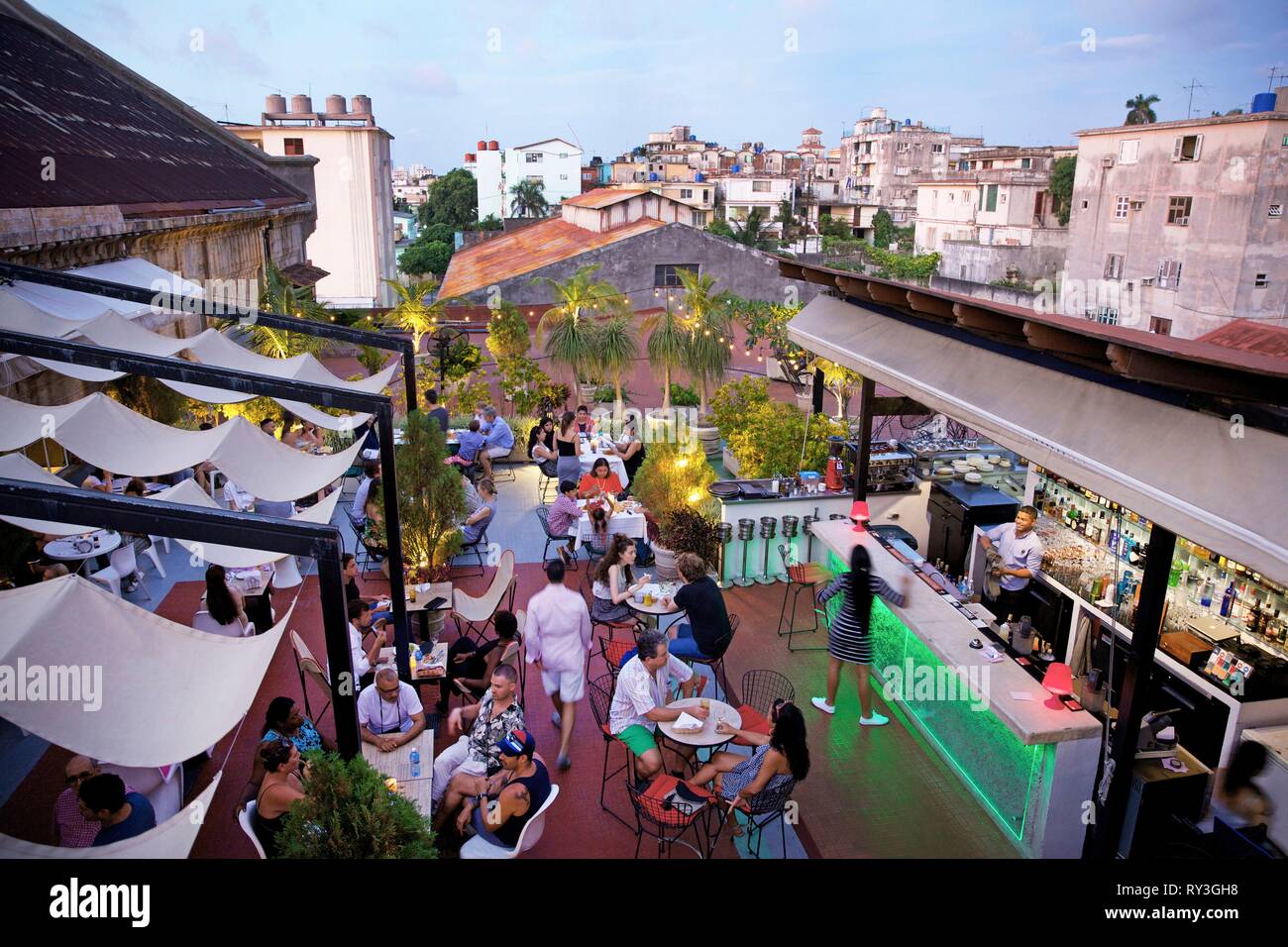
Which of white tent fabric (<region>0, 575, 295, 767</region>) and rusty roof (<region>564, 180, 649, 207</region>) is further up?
rusty roof (<region>564, 180, 649, 207</region>)

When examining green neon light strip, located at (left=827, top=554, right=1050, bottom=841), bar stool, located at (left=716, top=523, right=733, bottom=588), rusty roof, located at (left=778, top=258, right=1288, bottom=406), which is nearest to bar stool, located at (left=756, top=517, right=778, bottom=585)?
bar stool, located at (left=716, top=523, right=733, bottom=588)

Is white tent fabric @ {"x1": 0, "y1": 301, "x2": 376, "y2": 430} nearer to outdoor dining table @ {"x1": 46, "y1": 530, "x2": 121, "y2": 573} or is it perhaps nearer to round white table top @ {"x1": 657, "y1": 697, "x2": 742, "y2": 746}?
outdoor dining table @ {"x1": 46, "y1": 530, "x2": 121, "y2": 573}

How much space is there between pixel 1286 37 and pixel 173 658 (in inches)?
2242

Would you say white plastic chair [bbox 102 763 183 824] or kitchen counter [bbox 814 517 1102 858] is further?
kitchen counter [bbox 814 517 1102 858]

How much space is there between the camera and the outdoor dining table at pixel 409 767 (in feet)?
18.4

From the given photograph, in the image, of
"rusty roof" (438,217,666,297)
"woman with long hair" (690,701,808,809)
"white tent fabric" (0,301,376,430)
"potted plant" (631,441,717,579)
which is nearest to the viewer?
"woman with long hair" (690,701,808,809)

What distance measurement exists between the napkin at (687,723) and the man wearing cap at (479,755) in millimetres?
1109

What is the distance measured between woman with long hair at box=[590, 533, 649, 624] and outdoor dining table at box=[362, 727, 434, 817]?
2.30 meters

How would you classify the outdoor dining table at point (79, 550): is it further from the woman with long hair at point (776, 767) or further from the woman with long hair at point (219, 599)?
the woman with long hair at point (776, 767)

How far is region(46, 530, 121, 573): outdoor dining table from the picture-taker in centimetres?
897

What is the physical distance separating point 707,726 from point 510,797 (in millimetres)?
1607

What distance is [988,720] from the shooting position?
6.32 m

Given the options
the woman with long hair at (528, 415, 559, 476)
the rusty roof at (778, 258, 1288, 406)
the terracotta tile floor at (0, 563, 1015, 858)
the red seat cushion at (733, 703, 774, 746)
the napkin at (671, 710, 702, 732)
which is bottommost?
the terracotta tile floor at (0, 563, 1015, 858)
